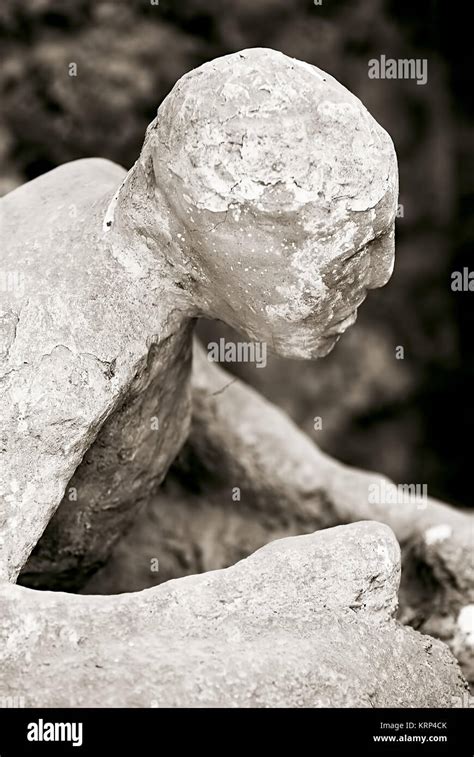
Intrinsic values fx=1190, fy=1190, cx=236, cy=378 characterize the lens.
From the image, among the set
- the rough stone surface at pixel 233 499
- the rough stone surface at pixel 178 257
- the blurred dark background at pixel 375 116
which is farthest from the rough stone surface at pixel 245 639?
the blurred dark background at pixel 375 116

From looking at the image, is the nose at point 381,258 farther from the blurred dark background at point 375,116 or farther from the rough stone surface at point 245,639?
the blurred dark background at point 375,116

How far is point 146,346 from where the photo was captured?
Answer: 131 cm

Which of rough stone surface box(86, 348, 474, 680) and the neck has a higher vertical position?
the neck

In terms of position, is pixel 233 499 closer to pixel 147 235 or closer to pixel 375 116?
pixel 147 235

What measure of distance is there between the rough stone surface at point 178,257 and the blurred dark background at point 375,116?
764 millimetres

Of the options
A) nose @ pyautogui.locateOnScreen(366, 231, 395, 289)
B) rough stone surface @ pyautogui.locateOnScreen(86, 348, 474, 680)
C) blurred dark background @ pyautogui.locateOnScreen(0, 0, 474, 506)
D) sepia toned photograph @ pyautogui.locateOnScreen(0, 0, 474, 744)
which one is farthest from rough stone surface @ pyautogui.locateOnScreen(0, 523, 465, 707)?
blurred dark background @ pyautogui.locateOnScreen(0, 0, 474, 506)

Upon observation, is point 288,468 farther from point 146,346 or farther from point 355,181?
point 355,181

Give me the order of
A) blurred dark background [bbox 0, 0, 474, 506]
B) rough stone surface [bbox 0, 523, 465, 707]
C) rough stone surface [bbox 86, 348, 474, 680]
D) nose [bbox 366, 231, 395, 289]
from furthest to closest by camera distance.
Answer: blurred dark background [bbox 0, 0, 474, 506]
rough stone surface [bbox 86, 348, 474, 680]
nose [bbox 366, 231, 395, 289]
rough stone surface [bbox 0, 523, 465, 707]

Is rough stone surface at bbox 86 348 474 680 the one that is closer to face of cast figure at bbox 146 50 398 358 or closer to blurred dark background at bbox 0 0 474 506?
face of cast figure at bbox 146 50 398 358

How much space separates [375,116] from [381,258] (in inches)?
50.8

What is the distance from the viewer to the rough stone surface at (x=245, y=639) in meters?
1.10

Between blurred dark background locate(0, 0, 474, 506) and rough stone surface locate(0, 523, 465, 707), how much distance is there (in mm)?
1109

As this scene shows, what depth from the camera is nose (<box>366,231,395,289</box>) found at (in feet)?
4.14
